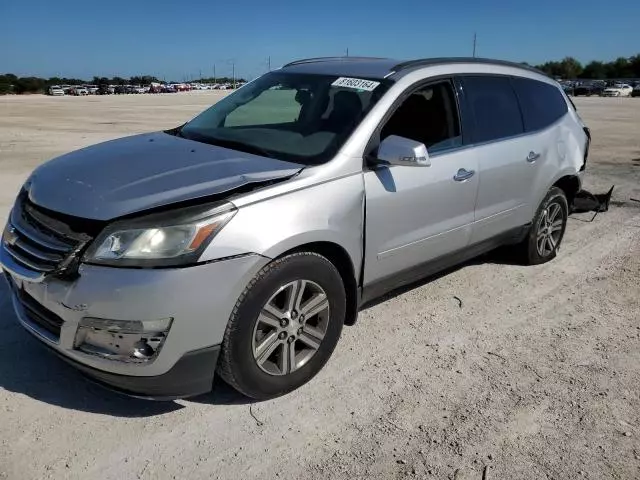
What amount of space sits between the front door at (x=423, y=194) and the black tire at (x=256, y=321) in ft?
1.20

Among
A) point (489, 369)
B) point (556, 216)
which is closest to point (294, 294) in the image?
point (489, 369)

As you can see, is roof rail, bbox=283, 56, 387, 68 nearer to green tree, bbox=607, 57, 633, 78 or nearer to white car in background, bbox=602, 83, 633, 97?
white car in background, bbox=602, 83, 633, 97

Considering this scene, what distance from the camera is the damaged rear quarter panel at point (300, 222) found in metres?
2.66

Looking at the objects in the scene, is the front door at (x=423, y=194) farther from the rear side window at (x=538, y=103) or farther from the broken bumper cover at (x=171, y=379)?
the broken bumper cover at (x=171, y=379)

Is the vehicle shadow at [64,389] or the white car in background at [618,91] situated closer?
the vehicle shadow at [64,389]

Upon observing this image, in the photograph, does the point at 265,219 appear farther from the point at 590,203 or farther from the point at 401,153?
the point at 590,203

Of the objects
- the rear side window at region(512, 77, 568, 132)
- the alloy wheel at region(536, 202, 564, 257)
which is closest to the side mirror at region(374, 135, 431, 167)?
the rear side window at region(512, 77, 568, 132)

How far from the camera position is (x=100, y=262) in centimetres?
254

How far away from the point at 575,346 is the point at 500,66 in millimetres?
2306

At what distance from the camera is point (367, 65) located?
13.2 ft

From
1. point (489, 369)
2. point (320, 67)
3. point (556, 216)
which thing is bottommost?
point (489, 369)

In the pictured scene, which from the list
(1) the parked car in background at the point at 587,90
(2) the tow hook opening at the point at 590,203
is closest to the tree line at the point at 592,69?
(1) the parked car in background at the point at 587,90

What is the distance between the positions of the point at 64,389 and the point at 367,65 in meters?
2.84

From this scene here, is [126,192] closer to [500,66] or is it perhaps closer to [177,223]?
[177,223]
